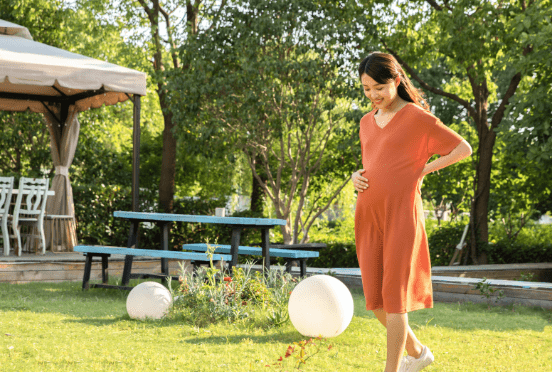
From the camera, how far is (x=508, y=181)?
12523 millimetres

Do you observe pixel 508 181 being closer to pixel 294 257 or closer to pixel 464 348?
pixel 294 257

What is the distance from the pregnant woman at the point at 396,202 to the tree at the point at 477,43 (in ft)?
19.6

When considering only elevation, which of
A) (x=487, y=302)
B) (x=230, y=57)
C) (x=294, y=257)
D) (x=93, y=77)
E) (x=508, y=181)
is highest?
(x=230, y=57)

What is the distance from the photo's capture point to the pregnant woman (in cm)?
286

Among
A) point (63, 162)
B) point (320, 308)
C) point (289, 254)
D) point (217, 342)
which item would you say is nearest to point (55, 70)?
point (63, 162)

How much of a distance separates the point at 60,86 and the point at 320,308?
708 cm

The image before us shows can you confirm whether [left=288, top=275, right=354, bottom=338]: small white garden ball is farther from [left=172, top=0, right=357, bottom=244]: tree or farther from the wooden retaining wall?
[left=172, top=0, right=357, bottom=244]: tree

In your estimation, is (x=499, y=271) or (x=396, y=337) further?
(x=499, y=271)

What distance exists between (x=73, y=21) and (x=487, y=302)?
10.9 meters

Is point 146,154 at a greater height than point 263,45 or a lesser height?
lesser

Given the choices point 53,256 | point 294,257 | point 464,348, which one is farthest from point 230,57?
point 464,348

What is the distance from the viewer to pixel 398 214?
288 centimetres

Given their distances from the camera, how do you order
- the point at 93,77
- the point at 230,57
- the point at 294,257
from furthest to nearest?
the point at 230,57 < the point at 93,77 < the point at 294,257

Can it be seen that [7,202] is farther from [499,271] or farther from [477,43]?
[477,43]
